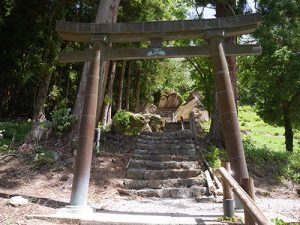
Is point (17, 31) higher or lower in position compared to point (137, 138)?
higher

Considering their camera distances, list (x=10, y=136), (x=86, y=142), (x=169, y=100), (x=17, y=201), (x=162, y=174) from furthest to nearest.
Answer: (x=169, y=100), (x=10, y=136), (x=162, y=174), (x=86, y=142), (x=17, y=201)

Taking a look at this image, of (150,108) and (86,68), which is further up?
(150,108)

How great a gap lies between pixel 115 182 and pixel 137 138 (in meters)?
4.56

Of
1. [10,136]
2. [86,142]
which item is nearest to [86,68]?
[10,136]

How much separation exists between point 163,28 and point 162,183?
447cm

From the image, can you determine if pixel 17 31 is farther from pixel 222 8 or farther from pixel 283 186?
pixel 283 186

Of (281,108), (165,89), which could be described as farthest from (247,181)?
(165,89)

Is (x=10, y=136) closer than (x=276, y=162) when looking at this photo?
No

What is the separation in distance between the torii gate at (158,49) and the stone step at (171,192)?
9.58 ft

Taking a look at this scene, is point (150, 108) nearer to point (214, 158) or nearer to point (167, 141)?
point (167, 141)

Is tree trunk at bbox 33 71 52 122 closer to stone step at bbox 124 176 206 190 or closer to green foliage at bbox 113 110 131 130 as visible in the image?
green foliage at bbox 113 110 131 130

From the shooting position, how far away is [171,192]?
29.1 feet

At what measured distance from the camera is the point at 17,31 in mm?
16797

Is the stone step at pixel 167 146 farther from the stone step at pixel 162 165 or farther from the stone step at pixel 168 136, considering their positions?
the stone step at pixel 162 165
